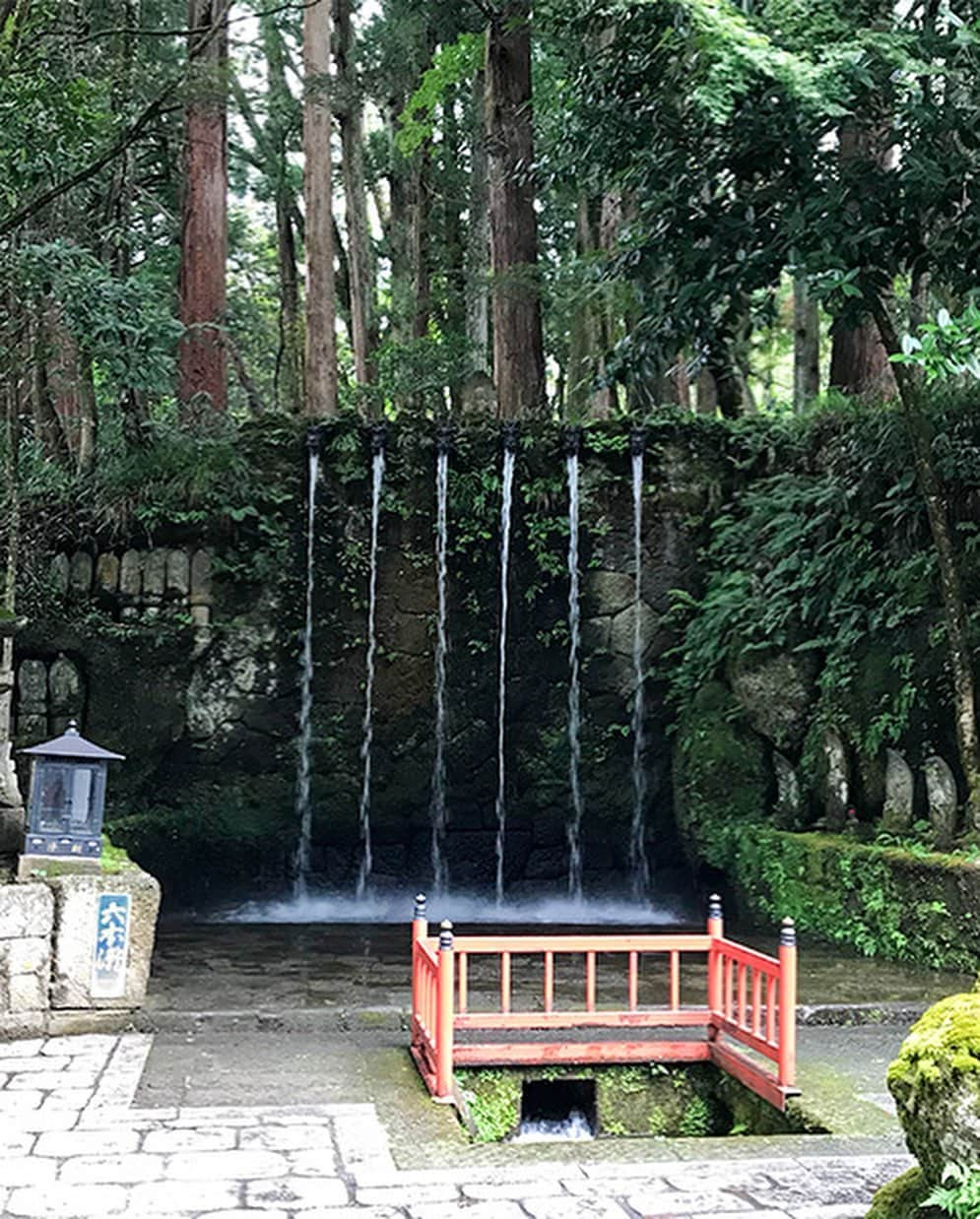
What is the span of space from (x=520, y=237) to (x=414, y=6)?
4335 mm

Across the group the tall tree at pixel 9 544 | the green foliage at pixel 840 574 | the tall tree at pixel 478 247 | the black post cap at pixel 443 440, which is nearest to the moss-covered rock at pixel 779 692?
the green foliage at pixel 840 574

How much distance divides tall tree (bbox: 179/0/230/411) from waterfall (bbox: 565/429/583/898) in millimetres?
4011

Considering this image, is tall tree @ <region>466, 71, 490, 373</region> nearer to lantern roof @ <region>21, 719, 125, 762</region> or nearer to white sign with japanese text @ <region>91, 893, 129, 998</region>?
lantern roof @ <region>21, 719, 125, 762</region>

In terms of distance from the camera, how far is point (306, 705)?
44.4ft

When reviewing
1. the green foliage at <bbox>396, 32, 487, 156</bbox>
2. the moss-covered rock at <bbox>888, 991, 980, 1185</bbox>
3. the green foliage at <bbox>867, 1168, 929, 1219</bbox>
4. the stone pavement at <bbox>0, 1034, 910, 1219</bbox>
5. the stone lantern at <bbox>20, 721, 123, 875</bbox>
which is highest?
the green foliage at <bbox>396, 32, 487, 156</bbox>

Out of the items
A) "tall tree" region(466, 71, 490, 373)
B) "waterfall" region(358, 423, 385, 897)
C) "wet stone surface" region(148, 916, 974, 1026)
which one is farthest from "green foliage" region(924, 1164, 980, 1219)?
"tall tree" region(466, 71, 490, 373)

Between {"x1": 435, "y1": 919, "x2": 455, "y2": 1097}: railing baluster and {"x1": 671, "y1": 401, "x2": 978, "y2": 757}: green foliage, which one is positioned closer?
{"x1": 435, "y1": 919, "x2": 455, "y2": 1097}: railing baluster

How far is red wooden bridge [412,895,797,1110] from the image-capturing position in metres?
5.60

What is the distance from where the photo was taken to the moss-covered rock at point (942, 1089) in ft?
10.5

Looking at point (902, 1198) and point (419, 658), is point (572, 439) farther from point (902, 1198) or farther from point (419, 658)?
point (902, 1198)

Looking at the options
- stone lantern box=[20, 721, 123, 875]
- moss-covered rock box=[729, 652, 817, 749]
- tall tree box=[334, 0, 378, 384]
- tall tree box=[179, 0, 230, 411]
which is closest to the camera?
stone lantern box=[20, 721, 123, 875]

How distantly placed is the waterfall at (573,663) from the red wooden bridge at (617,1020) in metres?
6.92

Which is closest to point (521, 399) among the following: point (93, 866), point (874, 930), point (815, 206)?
point (815, 206)

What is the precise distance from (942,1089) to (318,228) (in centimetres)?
1662
